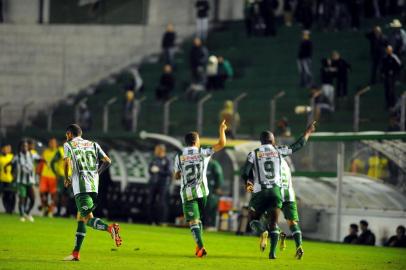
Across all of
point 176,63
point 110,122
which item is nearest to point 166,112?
point 110,122

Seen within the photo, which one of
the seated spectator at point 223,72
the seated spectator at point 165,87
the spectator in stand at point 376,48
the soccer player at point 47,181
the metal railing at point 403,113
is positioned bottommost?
the soccer player at point 47,181

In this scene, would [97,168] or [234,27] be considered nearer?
[97,168]

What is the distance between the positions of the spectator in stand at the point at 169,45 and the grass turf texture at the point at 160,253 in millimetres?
17586

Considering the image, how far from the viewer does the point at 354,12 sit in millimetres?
43438

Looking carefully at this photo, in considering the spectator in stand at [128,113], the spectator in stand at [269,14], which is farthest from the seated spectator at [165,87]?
the spectator in stand at [269,14]

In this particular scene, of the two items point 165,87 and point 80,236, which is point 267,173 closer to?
point 80,236

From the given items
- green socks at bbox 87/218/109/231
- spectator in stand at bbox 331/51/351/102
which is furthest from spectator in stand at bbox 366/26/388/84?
green socks at bbox 87/218/109/231

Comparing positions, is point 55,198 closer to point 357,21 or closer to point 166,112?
point 166,112

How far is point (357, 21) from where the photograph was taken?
43781 millimetres

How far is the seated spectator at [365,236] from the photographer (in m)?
28.7

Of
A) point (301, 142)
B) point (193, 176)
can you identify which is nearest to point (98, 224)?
point (193, 176)

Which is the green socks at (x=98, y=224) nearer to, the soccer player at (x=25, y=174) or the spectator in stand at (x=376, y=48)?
the soccer player at (x=25, y=174)

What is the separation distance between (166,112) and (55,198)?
14.8 ft

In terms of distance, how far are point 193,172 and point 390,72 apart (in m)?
15.9
